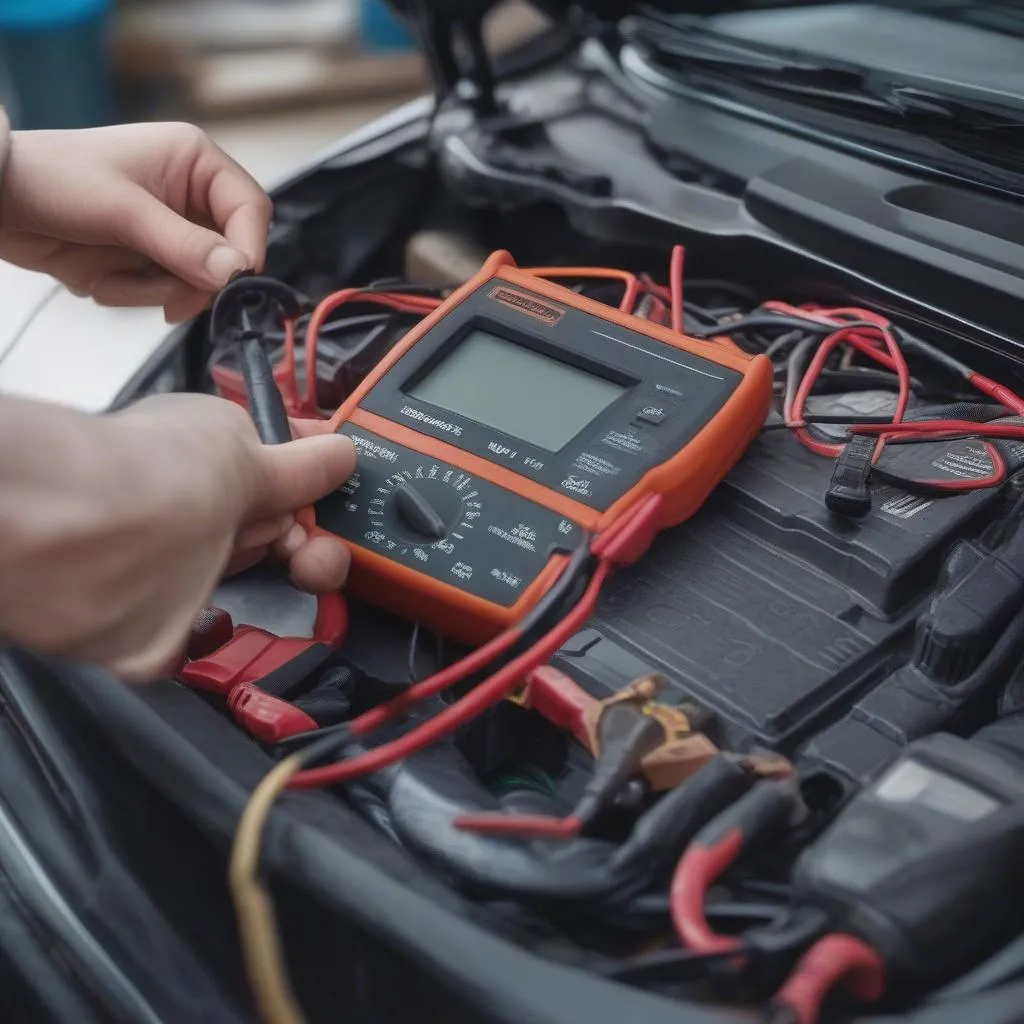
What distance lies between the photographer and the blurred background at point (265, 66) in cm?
257


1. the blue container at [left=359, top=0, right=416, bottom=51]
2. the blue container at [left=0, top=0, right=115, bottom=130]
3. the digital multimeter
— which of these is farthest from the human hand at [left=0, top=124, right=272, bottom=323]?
the blue container at [left=359, top=0, right=416, bottom=51]

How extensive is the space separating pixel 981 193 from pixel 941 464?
0.87 ft

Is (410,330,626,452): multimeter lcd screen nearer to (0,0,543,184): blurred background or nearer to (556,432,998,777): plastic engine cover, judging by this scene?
(556,432,998,777): plastic engine cover

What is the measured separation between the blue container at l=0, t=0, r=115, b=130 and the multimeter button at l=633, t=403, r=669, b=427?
188 centimetres

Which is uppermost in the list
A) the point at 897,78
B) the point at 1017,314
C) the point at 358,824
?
the point at 897,78

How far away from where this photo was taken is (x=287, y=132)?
102 inches

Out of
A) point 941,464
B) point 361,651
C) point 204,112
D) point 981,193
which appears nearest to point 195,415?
point 361,651

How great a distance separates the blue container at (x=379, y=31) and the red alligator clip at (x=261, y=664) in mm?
2154

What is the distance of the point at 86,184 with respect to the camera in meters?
0.81

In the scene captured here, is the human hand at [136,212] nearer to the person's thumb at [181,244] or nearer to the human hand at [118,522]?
the person's thumb at [181,244]

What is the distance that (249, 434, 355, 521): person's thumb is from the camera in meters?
0.62

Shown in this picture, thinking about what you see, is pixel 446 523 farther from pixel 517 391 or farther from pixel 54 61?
pixel 54 61

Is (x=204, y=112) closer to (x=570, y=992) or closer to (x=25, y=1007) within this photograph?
(x=25, y=1007)

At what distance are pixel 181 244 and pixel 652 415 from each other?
1.11 feet
